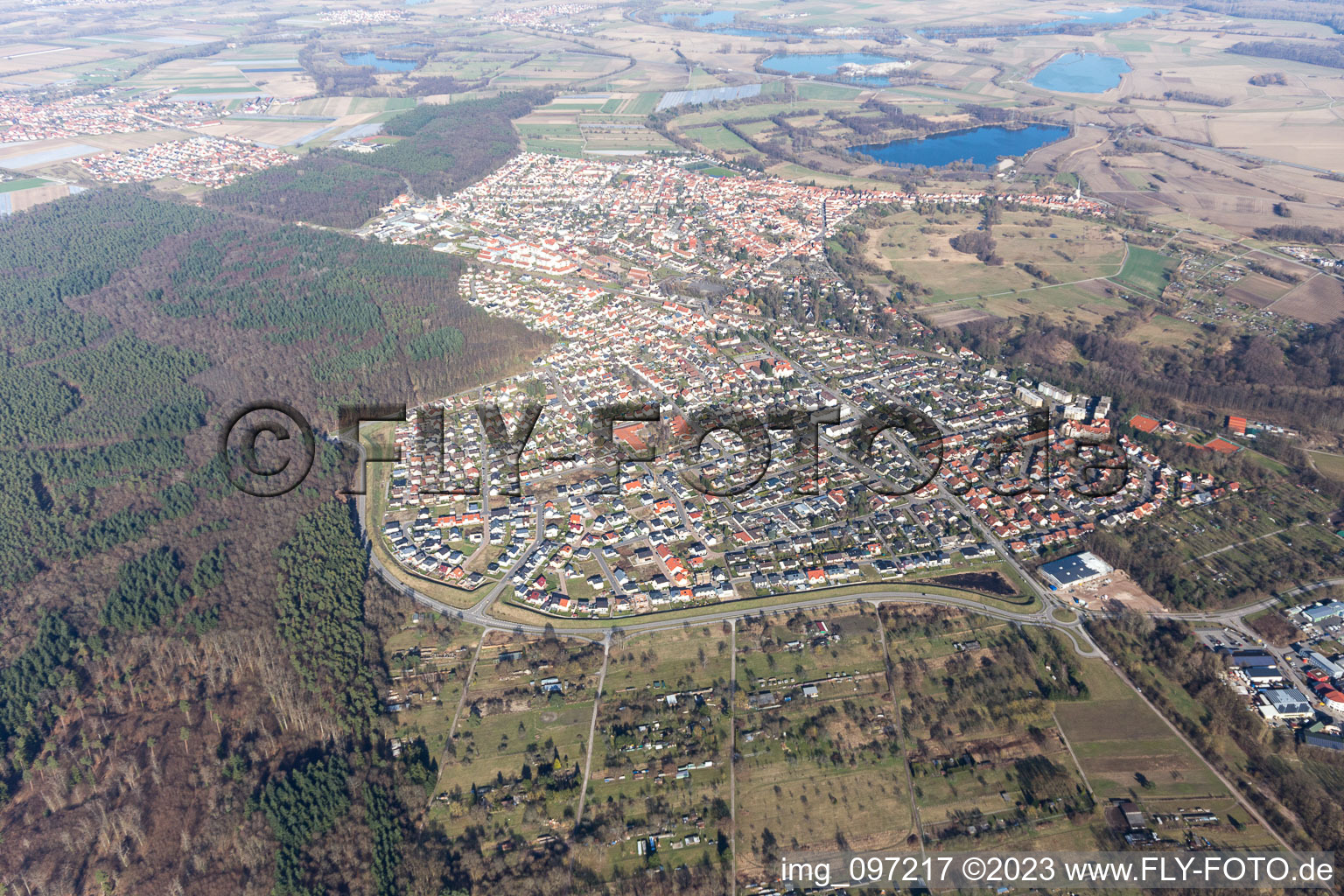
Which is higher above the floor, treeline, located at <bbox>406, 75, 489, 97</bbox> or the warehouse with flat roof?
treeline, located at <bbox>406, 75, 489, 97</bbox>

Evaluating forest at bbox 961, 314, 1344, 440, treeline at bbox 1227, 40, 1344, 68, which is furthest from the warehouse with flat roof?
treeline at bbox 1227, 40, 1344, 68

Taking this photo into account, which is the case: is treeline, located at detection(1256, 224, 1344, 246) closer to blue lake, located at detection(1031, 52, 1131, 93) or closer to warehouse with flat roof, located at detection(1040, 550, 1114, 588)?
warehouse with flat roof, located at detection(1040, 550, 1114, 588)

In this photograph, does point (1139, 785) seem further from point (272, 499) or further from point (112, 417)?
→ point (112, 417)

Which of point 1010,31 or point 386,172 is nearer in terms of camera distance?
point 386,172

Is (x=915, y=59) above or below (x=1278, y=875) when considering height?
above

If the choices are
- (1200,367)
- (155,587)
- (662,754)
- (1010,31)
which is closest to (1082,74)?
(1010,31)

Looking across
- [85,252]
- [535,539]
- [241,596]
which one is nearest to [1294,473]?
[535,539]

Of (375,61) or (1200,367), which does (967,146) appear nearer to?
(1200,367)
